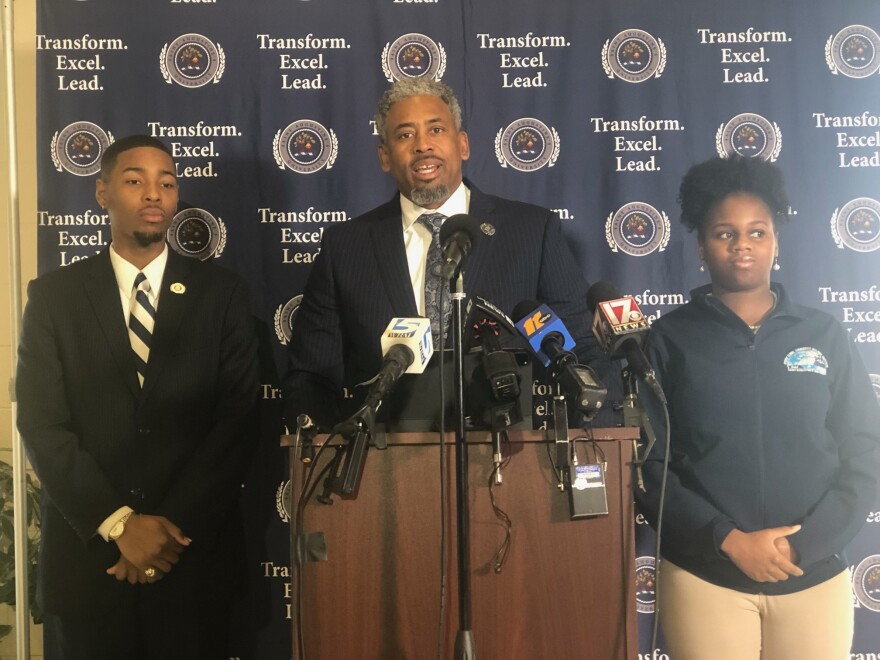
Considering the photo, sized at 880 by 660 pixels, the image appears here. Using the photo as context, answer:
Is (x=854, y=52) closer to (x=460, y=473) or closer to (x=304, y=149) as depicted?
(x=304, y=149)

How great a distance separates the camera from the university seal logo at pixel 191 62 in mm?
3717

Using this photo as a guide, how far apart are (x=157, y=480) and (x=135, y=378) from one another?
1.15 feet

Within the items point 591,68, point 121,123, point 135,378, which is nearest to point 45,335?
point 135,378

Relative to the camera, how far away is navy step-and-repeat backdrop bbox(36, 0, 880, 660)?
12.1 ft

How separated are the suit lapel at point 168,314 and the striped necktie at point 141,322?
4 centimetres

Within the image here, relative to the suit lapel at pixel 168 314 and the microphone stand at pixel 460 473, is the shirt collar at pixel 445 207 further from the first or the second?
the microphone stand at pixel 460 473

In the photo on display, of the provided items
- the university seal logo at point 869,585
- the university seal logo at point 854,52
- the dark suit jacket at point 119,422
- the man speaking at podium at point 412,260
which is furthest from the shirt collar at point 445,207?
the university seal logo at point 869,585

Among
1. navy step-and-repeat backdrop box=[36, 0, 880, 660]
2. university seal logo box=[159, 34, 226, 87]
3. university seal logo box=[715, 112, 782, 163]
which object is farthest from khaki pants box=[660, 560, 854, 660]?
university seal logo box=[159, 34, 226, 87]

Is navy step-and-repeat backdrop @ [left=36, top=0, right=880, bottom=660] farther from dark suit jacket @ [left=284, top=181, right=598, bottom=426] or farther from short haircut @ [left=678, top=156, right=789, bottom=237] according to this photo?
dark suit jacket @ [left=284, top=181, right=598, bottom=426]

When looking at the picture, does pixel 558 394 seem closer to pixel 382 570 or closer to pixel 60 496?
pixel 382 570

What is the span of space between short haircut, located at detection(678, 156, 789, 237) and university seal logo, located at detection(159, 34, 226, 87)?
1951 millimetres

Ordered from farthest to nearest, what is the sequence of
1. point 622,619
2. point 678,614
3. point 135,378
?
point 135,378 → point 678,614 → point 622,619

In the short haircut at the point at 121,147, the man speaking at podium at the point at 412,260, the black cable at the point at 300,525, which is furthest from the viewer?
the short haircut at the point at 121,147

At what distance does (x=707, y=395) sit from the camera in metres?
2.91
